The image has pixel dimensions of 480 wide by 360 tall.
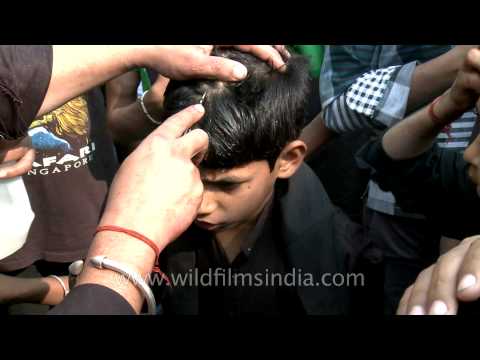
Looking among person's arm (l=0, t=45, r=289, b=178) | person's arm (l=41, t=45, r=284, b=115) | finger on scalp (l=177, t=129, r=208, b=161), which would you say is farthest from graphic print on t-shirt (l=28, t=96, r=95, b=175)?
finger on scalp (l=177, t=129, r=208, b=161)

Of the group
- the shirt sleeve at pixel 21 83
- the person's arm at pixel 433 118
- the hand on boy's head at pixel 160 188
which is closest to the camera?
the hand on boy's head at pixel 160 188

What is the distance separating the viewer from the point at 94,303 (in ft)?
2.65

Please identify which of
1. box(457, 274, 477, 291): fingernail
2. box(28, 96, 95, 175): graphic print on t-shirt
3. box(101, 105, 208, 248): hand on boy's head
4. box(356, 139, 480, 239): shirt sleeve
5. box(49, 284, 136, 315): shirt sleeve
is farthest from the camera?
box(28, 96, 95, 175): graphic print on t-shirt

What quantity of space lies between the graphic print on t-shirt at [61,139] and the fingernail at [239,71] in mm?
719

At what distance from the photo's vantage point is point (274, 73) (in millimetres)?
1321

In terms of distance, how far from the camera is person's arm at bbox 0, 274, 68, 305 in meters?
1.53

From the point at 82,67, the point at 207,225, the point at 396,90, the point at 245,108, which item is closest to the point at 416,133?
the point at 396,90

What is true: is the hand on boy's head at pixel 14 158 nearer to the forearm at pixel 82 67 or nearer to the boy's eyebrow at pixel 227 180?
the forearm at pixel 82 67

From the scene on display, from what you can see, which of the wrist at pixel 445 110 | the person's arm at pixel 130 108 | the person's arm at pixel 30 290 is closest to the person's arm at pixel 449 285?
the wrist at pixel 445 110

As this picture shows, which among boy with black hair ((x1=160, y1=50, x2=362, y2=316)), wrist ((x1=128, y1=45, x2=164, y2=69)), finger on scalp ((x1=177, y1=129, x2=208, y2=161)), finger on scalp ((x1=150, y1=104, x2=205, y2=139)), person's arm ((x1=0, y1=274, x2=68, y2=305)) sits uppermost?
wrist ((x1=128, y1=45, x2=164, y2=69))

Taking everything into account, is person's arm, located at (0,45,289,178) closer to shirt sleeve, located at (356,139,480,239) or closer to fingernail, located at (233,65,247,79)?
fingernail, located at (233,65,247,79)

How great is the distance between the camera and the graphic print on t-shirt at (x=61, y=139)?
1.61 m

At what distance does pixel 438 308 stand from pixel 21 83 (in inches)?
34.7

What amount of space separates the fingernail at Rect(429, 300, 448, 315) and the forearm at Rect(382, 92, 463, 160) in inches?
26.7
